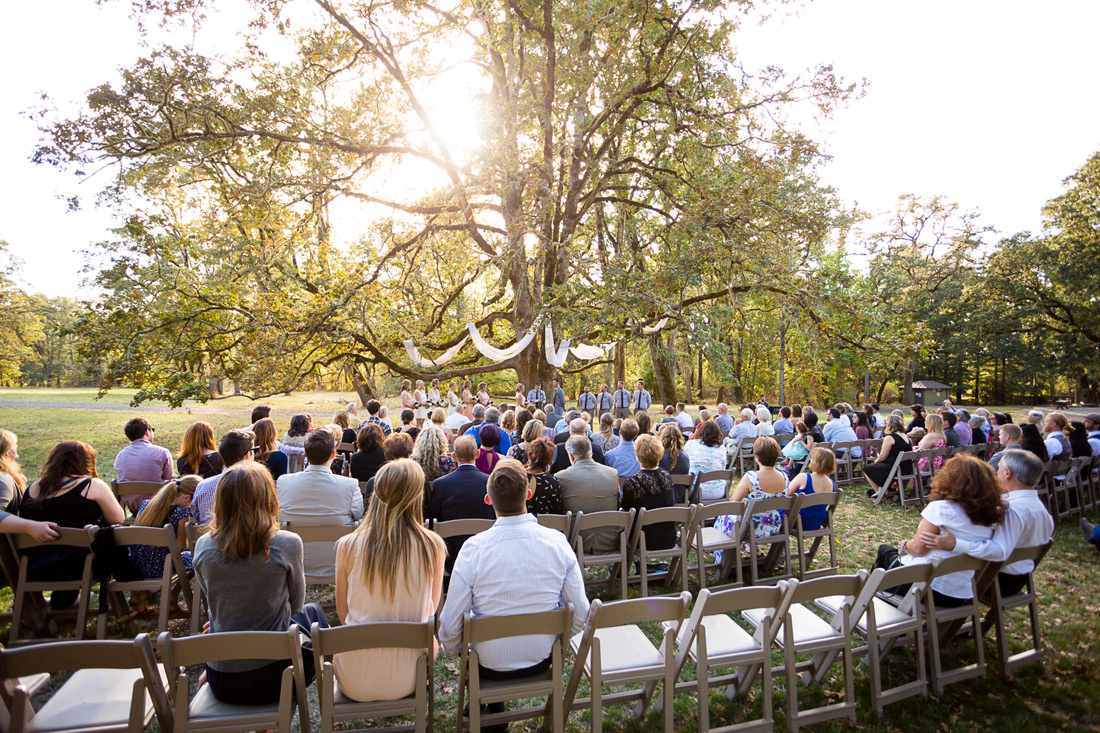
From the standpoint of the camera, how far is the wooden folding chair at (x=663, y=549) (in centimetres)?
386

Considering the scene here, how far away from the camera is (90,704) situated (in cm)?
221

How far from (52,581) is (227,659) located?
235 cm

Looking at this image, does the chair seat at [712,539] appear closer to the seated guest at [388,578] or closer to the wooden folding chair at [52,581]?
the seated guest at [388,578]

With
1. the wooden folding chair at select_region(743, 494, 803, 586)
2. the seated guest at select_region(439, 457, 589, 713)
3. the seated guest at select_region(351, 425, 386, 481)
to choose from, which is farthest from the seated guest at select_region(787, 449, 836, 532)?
the seated guest at select_region(351, 425, 386, 481)

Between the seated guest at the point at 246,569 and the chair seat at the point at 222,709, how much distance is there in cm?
2

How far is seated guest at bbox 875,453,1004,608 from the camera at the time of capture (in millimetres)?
3129

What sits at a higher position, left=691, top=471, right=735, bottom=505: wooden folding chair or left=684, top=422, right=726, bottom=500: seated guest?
left=684, top=422, right=726, bottom=500: seated guest

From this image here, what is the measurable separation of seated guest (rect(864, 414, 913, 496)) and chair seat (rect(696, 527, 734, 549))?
163 inches

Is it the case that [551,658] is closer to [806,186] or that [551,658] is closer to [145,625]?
[145,625]

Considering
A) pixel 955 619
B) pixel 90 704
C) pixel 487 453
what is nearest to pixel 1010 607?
pixel 955 619

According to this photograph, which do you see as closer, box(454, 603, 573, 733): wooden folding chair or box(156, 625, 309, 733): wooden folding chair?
box(156, 625, 309, 733): wooden folding chair

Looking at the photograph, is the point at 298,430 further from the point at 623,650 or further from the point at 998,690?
the point at 998,690

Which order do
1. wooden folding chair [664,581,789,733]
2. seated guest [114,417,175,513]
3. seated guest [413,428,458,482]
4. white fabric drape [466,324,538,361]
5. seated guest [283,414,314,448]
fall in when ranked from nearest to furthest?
wooden folding chair [664,581,789,733] < seated guest [413,428,458,482] < seated guest [114,417,175,513] < seated guest [283,414,314,448] < white fabric drape [466,324,538,361]

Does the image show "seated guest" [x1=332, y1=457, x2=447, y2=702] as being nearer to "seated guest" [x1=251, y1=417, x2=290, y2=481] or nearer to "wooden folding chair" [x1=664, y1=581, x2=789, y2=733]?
"wooden folding chair" [x1=664, y1=581, x2=789, y2=733]
